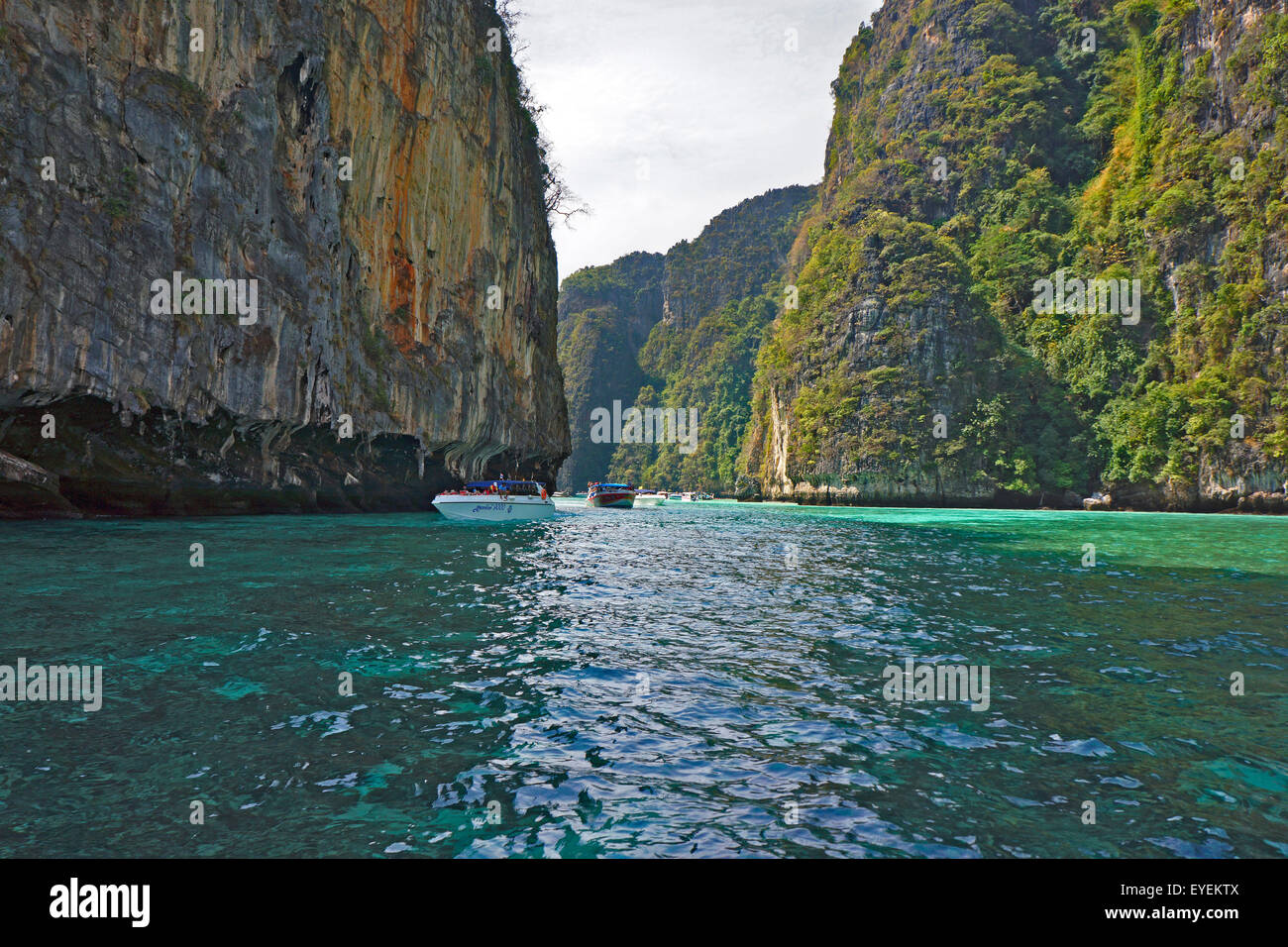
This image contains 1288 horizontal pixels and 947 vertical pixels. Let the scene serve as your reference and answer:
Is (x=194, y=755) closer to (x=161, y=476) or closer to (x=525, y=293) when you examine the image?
(x=161, y=476)

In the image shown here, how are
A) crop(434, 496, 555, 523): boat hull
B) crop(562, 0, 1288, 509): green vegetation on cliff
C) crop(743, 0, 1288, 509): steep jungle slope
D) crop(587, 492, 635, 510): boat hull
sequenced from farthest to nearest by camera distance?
crop(587, 492, 635, 510): boat hull → crop(743, 0, 1288, 509): steep jungle slope → crop(562, 0, 1288, 509): green vegetation on cliff → crop(434, 496, 555, 523): boat hull

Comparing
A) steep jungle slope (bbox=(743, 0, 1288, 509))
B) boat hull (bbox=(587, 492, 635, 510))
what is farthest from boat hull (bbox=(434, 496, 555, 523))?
steep jungle slope (bbox=(743, 0, 1288, 509))

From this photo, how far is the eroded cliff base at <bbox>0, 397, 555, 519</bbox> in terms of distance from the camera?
73.7ft

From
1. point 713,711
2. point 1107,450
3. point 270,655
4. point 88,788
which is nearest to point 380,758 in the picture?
point 88,788

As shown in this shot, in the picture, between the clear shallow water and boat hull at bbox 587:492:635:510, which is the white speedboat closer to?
the clear shallow water

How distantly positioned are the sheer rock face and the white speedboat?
4469 mm

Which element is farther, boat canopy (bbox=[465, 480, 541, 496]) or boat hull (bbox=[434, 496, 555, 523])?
boat canopy (bbox=[465, 480, 541, 496])

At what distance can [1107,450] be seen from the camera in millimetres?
66000

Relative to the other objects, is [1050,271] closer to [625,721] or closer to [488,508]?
[488,508]

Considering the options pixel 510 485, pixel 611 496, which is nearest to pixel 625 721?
pixel 510 485

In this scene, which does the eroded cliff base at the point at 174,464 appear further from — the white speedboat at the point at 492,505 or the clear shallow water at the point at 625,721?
the clear shallow water at the point at 625,721

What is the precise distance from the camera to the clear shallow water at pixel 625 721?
4.21 m

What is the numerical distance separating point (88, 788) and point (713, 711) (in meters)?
5.02

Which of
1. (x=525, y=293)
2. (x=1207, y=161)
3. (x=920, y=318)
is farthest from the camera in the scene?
(x=920, y=318)
